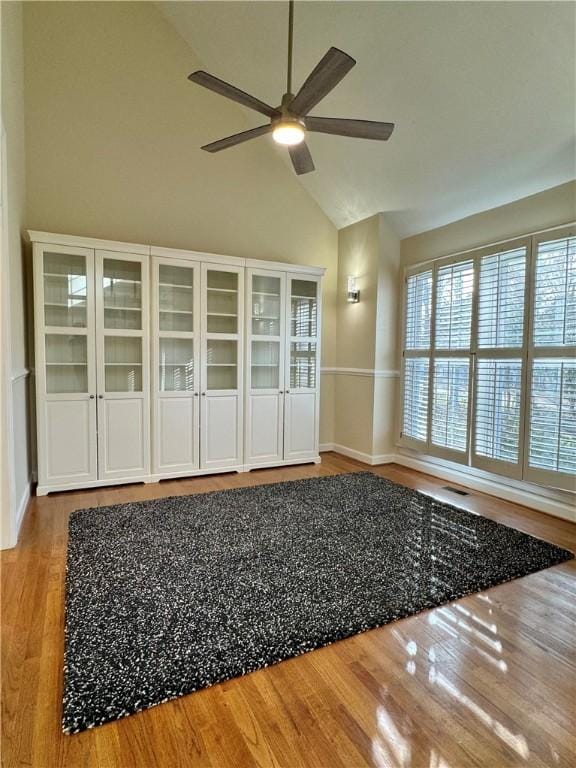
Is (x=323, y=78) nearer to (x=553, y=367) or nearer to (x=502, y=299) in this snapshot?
(x=502, y=299)

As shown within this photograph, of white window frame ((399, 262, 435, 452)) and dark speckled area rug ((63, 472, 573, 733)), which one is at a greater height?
white window frame ((399, 262, 435, 452))

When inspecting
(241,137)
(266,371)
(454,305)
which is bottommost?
(266,371)

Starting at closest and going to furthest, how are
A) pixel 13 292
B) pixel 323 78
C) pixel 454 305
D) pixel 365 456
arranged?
pixel 323 78 → pixel 13 292 → pixel 454 305 → pixel 365 456

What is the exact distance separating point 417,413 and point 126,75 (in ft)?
14.9

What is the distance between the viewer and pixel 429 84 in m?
3.15

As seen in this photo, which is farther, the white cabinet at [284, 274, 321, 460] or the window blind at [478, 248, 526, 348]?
the white cabinet at [284, 274, 321, 460]

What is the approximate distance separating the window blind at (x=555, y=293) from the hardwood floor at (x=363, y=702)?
1973 mm

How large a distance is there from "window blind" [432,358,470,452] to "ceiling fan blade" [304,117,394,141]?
2283 millimetres

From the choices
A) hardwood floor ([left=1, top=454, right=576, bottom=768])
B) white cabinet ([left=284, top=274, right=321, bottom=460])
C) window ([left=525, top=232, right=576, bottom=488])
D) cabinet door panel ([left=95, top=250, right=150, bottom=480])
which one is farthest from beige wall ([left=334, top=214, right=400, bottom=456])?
hardwood floor ([left=1, top=454, right=576, bottom=768])

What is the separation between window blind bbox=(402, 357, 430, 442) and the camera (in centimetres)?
446

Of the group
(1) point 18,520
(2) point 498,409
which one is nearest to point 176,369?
(1) point 18,520

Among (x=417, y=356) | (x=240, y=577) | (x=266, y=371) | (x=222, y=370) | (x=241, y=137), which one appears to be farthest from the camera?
(x=266, y=371)

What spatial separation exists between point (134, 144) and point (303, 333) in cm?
259

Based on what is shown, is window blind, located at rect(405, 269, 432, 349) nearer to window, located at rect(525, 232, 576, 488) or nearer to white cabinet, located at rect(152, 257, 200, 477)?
window, located at rect(525, 232, 576, 488)
